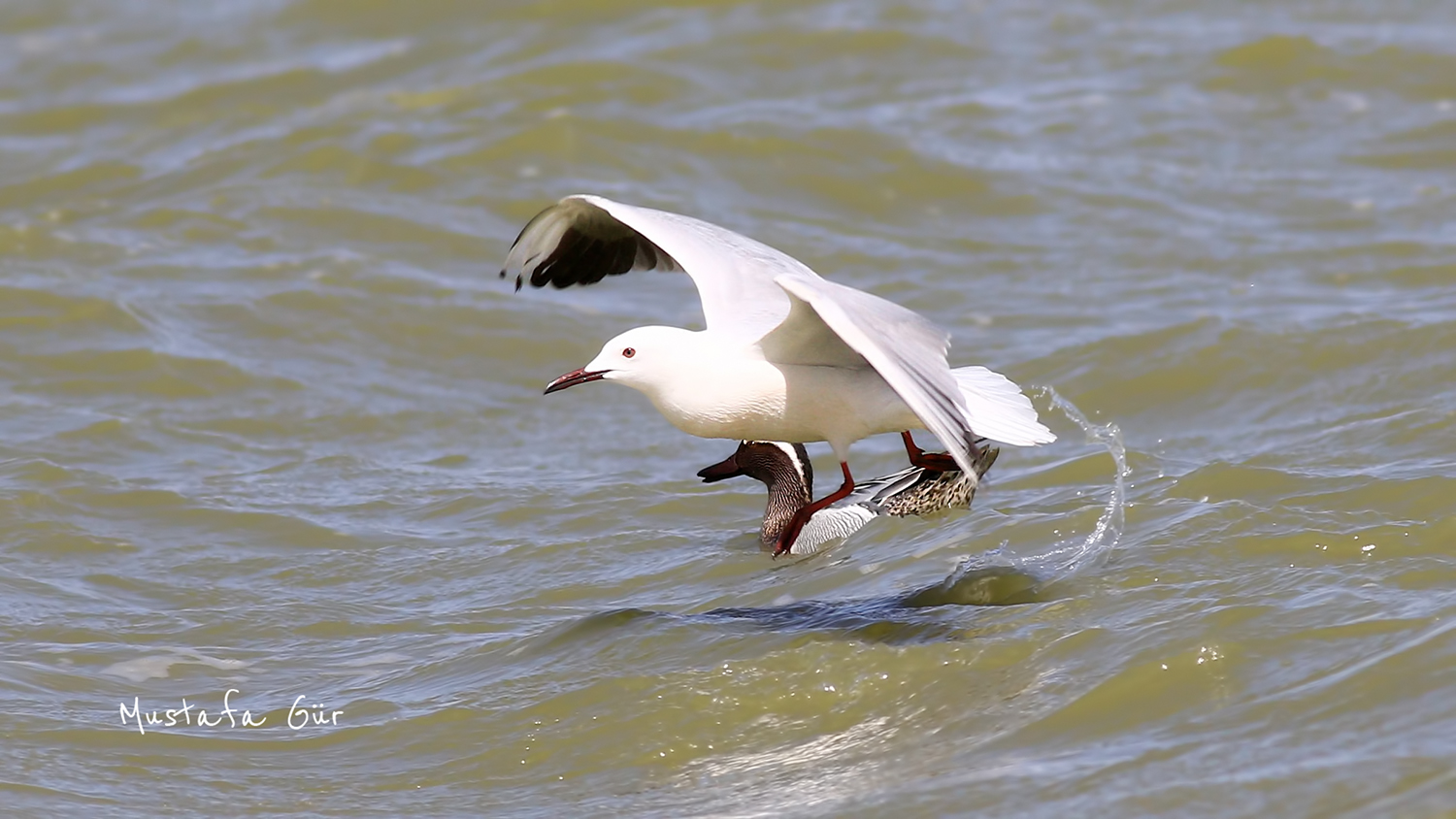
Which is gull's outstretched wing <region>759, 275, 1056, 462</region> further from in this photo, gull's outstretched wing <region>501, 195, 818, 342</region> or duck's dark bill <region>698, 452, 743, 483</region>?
duck's dark bill <region>698, 452, 743, 483</region>

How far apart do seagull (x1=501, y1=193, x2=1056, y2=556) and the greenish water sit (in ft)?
2.28

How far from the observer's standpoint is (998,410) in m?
6.03

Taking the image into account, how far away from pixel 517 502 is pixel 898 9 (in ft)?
27.4

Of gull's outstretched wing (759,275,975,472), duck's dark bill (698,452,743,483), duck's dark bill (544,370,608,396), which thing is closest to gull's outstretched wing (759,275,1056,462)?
gull's outstretched wing (759,275,975,472)

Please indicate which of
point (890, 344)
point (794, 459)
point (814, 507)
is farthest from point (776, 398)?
point (794, 459)

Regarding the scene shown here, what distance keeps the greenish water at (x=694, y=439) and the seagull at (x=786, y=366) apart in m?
0.69

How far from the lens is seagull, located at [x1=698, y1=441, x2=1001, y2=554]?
7391 mm

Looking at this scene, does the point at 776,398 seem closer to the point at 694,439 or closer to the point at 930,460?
the point at 930,460

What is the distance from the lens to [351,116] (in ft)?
45.5

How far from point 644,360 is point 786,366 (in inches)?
19.8

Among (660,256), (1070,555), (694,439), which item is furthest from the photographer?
(694,439)

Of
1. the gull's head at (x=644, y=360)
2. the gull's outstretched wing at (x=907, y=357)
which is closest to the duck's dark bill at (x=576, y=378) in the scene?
the gull's head at (x=644, y=360)

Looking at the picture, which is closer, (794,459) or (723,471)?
(794,459)

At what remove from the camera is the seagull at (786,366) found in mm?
5645
